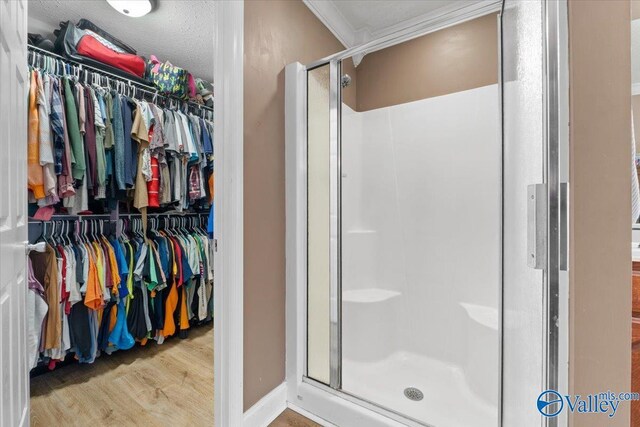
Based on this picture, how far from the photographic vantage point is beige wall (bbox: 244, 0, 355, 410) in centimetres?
132

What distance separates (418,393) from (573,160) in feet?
5.75

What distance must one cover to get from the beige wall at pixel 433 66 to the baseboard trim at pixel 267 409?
1.97 m

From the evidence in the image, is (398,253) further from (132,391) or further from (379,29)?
(132,391)

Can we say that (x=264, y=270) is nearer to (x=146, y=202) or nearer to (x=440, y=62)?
(x=146, y=202)

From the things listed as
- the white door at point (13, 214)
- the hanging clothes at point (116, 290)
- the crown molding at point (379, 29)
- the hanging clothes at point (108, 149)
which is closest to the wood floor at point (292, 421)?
the white door at point (13, 214)

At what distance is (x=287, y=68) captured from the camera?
1.51 metres

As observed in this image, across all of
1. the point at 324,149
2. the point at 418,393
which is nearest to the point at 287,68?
the point at 324,149

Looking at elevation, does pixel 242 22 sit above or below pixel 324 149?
above

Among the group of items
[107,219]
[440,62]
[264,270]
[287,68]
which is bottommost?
[264,270]

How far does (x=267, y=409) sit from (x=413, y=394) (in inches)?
33.8

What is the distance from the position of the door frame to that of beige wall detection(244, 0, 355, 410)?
7 centimetres

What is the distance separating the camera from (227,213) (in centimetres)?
123

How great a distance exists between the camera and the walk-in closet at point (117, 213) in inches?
62.9
